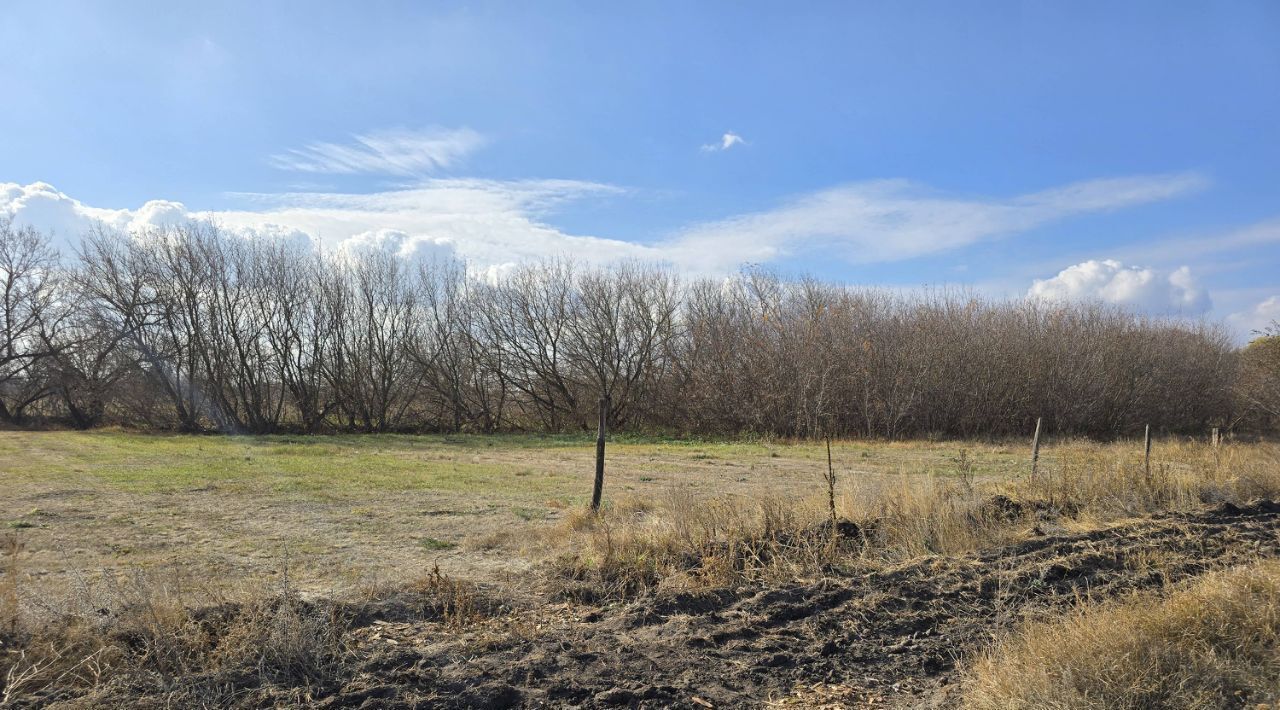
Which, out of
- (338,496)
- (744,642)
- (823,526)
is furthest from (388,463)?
(744,642)

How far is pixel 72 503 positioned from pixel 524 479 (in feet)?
26.2

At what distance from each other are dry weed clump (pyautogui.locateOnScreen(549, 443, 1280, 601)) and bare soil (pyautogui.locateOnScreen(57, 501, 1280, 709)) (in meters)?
0.44

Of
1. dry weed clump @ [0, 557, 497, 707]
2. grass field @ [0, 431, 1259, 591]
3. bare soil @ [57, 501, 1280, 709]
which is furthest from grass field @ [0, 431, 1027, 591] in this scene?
bare soil @ [57, 501, 1280, 709]

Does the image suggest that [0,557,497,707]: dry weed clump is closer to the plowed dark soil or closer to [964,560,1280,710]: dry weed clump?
the plowed dark soil

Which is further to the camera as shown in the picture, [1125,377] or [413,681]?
[1125,377]

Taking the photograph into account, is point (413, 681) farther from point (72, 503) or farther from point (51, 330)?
point (51, 330)

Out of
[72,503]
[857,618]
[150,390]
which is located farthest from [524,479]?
[150,390]

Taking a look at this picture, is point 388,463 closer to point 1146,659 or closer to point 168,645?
point 168,645

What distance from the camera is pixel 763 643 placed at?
211 inches

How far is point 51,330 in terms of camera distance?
37.7 m

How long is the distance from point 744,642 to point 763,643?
0.14 m

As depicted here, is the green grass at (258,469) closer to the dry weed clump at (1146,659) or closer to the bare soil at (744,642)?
the bare soil at (744,642)

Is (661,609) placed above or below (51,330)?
below

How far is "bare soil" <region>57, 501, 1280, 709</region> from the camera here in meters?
4.48
